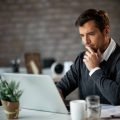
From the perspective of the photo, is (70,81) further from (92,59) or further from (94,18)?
(94,18)

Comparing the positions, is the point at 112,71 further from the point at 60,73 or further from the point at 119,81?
the point at 60,73

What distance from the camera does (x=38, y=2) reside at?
18.0ft

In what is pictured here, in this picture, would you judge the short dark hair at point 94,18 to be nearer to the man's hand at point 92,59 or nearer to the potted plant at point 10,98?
the man's hand at point 92,59

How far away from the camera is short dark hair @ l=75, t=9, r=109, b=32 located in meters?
2.11

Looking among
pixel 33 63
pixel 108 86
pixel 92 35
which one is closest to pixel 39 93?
pixel 108 86

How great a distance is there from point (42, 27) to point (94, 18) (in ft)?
11.3

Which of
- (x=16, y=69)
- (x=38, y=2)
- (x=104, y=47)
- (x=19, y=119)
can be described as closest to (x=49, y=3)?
(x=38, y=2)

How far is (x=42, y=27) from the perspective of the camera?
5.52m

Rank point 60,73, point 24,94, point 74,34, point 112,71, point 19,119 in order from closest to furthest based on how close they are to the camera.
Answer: point 19,119, point 24,94, point 112,71, point 60,73, point 74,34

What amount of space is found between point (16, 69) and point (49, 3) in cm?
154

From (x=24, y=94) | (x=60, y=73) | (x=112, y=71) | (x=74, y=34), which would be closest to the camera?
(x=24, y=94)

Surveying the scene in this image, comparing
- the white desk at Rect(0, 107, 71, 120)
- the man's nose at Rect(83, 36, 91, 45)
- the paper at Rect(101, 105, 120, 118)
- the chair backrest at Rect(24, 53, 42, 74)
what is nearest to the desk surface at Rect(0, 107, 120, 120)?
the white desk at Rect(0, 107, 71, 120)

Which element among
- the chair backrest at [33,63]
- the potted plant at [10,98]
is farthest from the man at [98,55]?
the chair backrest at [33,63]

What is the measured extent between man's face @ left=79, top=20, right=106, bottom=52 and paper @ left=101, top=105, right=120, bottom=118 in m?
0.39
